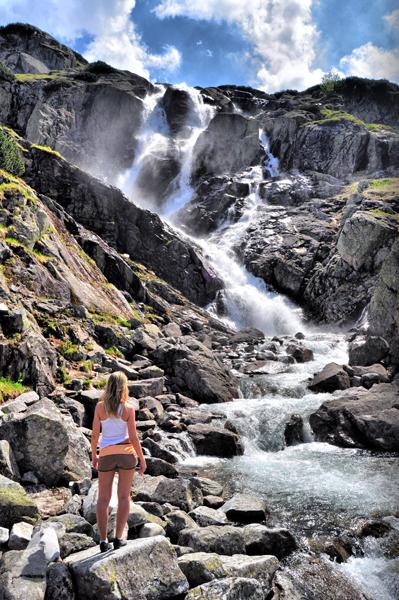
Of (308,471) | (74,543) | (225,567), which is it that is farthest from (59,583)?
(308,471)

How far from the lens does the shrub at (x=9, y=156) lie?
42375mm

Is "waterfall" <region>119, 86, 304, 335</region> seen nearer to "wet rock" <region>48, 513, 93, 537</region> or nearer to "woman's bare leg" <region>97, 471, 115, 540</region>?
"wet rock" <region>48, 513, 93, 537</region>

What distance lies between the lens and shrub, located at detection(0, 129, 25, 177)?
4238 centimetres

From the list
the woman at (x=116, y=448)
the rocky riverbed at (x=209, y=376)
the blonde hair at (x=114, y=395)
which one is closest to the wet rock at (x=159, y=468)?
the rocky riverbed at (x=209, y=376)

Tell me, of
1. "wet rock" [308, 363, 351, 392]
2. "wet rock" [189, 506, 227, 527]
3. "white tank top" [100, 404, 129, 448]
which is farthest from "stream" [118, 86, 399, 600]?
"white tank top" [100, 404, 129, 448]

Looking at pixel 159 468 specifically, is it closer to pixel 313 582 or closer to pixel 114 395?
pixel 313 582

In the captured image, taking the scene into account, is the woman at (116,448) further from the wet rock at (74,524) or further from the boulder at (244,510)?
the boulder at (244,510)

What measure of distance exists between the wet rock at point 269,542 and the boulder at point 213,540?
0.33 meters

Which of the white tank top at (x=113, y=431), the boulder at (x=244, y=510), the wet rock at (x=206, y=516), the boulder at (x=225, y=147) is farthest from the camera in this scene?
the boulder at (x=225, y=147)

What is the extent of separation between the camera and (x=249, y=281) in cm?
5794

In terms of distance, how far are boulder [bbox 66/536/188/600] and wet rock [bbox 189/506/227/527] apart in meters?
3.27

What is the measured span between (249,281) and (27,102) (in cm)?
6364

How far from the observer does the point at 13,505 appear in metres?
7.70

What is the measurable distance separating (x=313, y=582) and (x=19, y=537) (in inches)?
221
